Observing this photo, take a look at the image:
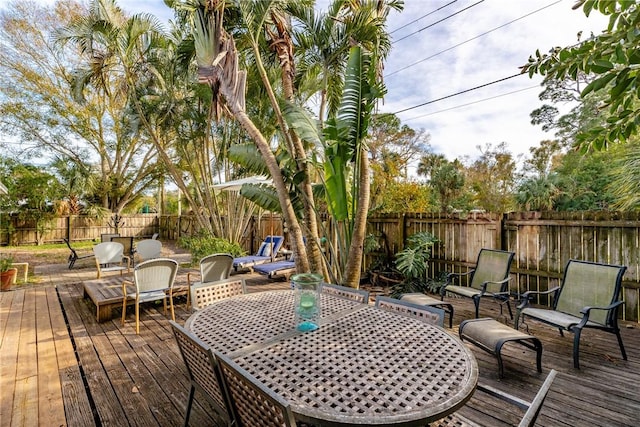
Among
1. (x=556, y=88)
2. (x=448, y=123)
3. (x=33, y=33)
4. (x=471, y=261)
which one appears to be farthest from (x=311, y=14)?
(x=556, y=88)

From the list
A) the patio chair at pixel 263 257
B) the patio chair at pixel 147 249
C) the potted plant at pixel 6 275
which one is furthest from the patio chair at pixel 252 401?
the potted plant at pixel 6 275

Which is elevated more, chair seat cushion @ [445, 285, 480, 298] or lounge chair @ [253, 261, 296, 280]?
chair seat cushion @ [445, 285, 480, 298]

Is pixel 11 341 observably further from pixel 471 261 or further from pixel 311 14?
pixel 471 261

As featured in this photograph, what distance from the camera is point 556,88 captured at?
17.7 m

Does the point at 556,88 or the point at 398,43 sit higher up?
the point at 556,88

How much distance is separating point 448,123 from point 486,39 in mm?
7685

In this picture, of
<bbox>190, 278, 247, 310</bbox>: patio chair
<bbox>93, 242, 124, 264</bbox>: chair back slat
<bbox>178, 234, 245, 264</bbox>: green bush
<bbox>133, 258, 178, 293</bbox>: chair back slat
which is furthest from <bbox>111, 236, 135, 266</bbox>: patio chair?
<bbox>190, 278, 247, 310</bbox>: patio chair

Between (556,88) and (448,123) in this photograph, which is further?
(556,88)

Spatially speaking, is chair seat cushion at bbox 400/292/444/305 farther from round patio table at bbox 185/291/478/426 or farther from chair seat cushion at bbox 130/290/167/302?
chair seat cushion at bbox 130/290/167/302

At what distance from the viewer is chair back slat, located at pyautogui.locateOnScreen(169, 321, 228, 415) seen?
4.91 ft

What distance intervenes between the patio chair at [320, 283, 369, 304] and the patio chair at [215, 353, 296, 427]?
1.47m

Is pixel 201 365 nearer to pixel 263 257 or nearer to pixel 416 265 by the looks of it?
pixel 416 265

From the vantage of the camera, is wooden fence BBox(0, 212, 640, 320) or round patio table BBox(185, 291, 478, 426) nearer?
round patio table BBox(185, 291, 478, 426)

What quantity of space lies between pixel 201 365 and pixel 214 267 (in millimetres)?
2932
